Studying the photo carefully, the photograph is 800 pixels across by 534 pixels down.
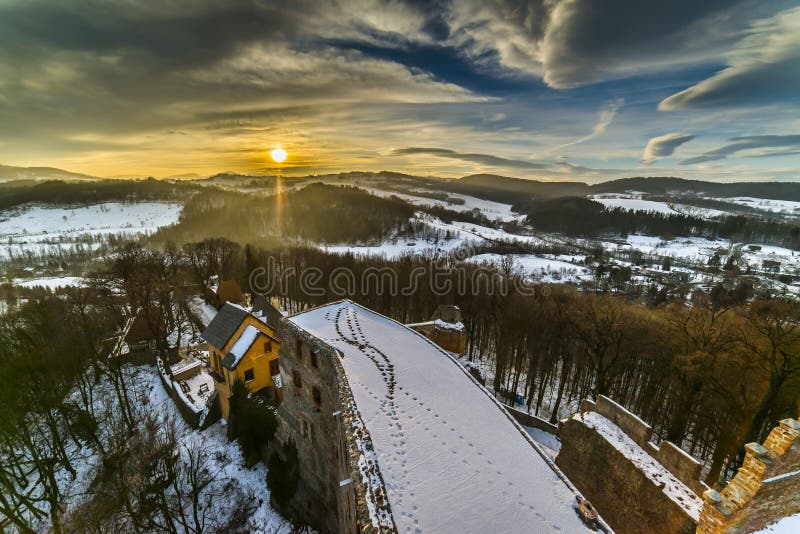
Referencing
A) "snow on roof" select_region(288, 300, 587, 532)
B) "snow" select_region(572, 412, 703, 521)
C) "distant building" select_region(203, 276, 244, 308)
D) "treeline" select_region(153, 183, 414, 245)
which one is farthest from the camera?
"treeline" select_region(153, 183, 414, 245)

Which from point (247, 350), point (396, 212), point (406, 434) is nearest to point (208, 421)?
point (247, 350)

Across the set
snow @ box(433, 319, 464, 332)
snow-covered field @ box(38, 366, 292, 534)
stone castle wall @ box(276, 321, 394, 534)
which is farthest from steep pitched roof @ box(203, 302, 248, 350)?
snow @ box(433, 319, 464, 332)

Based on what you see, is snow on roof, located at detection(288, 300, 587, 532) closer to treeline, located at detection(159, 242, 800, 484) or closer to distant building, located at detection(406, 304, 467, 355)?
distant building, located at detection(406, 304, 467, 355)

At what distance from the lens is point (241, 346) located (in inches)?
955

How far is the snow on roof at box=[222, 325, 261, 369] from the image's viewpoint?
23562mm

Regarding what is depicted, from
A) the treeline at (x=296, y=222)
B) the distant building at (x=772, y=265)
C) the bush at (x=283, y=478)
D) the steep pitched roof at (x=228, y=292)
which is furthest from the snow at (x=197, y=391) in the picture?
the distant building at (x=772, y=265)

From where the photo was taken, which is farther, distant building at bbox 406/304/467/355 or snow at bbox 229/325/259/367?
snow at bbox 229/325/259/367

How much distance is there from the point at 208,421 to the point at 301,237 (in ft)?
416

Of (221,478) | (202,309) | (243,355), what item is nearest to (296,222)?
(202,309)

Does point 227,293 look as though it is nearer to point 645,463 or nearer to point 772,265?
point 645,463

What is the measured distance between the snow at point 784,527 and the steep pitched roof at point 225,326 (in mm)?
27454

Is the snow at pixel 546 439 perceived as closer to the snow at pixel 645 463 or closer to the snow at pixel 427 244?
the snow at pixel 645 463

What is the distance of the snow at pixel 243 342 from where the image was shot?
77.7 ft

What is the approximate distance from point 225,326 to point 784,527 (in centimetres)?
3004
